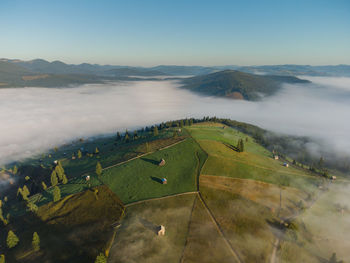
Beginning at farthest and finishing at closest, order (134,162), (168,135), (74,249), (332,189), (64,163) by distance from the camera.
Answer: (64,163), (168,135), (134,162), (332,189), (74,249)

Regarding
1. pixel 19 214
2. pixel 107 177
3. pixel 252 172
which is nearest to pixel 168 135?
pixel 107 177

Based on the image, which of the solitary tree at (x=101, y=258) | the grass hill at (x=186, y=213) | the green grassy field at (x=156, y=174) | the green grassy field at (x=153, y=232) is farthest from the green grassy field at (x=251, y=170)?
the solitary tree at (x=101, y=258)

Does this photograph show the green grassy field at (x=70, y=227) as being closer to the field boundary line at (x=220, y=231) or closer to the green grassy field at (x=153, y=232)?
the green grassy field at (x=153, y=232)

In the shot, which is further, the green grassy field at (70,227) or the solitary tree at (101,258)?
the green grassy field at (70,227)

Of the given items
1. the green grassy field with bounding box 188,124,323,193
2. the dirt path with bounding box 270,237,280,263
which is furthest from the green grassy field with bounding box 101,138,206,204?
the dirt path with bounding box 270,237,280,263

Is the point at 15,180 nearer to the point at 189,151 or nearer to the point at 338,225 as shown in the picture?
the point at 189,151

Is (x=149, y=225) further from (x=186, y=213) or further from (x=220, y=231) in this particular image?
(x=220, y=231)
